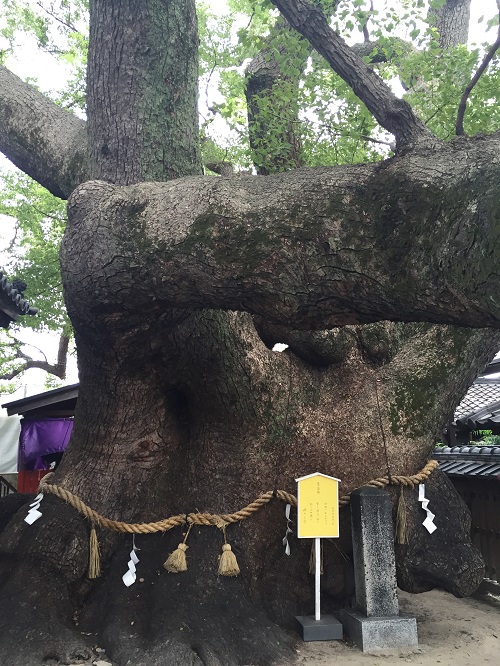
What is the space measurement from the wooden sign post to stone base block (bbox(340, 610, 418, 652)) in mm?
140

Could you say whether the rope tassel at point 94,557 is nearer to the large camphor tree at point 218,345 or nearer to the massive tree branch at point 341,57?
the large camphor tree at point 218,345

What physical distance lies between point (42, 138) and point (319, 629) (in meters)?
4.71

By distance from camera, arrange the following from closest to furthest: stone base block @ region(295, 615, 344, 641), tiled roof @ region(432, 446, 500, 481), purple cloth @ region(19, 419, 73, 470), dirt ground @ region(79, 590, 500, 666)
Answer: dirt ground @ region(79, 590, 500, 666) → stone base block @ region(295, 615, 344, 641) → tiled roof @ region(432, 446, 500, 481) → purple cloth @ region(19, 419, 73, 470)

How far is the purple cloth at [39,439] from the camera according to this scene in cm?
915

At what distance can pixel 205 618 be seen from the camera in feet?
12.7

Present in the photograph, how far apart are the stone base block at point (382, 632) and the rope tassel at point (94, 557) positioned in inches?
79.7

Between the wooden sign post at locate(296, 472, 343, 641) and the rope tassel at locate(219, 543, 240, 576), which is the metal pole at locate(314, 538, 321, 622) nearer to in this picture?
the wooden sign post at locate(296, 472, 343, 641)

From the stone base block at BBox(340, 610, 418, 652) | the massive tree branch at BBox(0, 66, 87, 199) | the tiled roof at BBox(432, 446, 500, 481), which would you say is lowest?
the stone base block at BBox(340, 610, 418, 652)

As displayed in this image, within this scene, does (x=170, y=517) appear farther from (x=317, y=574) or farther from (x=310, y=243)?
(x=310, y=243)

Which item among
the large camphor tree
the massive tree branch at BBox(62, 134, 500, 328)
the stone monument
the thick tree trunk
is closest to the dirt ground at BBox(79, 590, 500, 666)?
the stone monument

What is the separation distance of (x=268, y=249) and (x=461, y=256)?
887 millimetres

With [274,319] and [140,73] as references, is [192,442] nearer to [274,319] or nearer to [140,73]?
[274,319]

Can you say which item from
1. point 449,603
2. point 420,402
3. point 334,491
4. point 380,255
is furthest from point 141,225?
point 449,603

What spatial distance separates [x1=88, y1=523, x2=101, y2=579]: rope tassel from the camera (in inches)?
165
